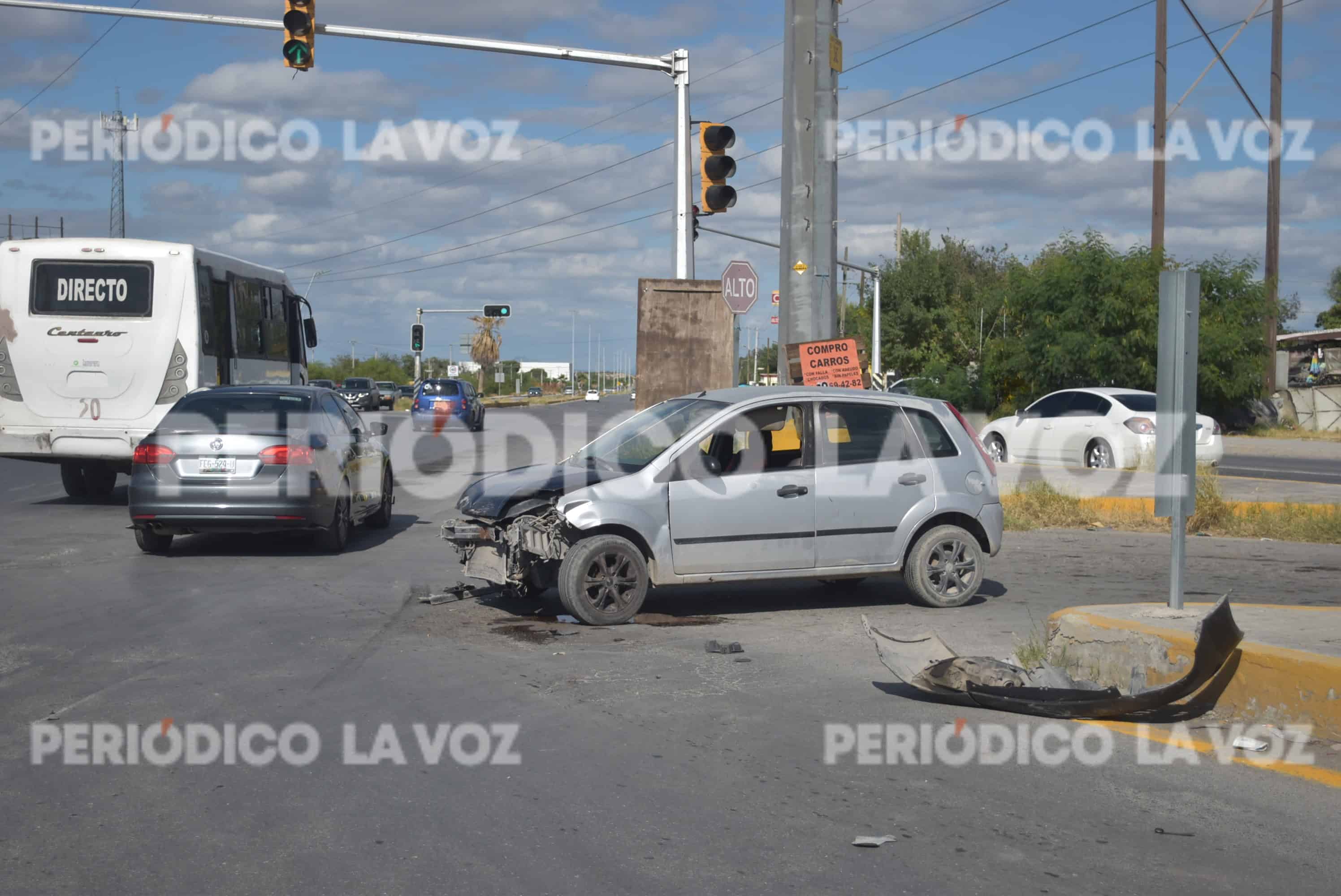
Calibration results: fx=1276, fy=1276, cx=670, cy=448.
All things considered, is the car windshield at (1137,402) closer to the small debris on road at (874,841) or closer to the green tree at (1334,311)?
the small debris on road at (874,841)

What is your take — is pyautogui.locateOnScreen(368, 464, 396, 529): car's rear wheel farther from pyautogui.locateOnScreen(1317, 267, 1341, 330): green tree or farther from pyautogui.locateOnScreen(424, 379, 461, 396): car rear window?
pyautogui.locateOnScreen(1317, 267, 1341, 330): green tree

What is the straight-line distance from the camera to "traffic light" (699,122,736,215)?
51.3ft

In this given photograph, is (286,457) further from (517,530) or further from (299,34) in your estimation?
(299,34)

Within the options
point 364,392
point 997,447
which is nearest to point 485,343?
point 364,392

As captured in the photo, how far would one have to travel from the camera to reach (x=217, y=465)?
1162cm

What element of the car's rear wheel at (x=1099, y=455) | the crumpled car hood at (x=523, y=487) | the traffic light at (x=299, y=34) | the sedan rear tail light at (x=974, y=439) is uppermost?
the traffic light at (x=299, y=34)

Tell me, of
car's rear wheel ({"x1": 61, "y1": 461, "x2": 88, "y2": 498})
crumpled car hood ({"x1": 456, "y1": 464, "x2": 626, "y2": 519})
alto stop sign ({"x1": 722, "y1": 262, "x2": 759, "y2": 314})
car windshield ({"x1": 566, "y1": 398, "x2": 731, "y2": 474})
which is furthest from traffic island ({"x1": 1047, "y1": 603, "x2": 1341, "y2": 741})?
car's rear wheel ({"x1": 61, "y1": 461, "x2": 88, "y2": 498})

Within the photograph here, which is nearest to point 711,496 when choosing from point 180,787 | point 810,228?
point 180,787

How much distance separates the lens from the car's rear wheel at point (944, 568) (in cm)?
932

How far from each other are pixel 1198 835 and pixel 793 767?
1.59 metres

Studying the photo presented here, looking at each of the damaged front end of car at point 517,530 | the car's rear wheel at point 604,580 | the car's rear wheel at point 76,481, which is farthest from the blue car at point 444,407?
the car's rear wheel at point 604,580

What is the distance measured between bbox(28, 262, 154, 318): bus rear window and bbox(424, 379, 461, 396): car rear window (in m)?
24.5

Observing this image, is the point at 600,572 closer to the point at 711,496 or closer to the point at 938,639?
the point at 711,496

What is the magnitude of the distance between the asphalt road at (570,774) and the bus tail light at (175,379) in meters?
6.31
